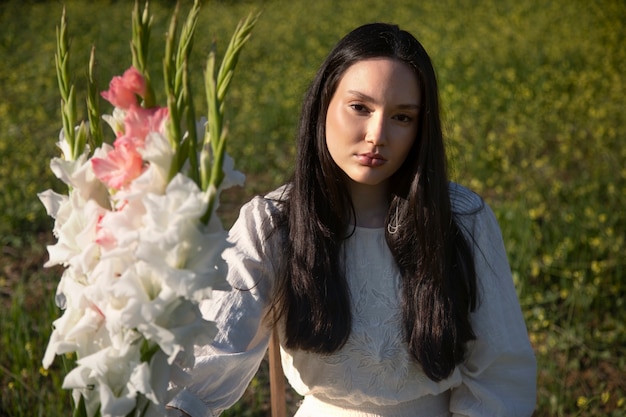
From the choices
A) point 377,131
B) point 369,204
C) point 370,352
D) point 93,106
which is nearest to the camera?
point 93,106

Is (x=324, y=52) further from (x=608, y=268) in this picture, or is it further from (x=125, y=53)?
(x=608, y=268)

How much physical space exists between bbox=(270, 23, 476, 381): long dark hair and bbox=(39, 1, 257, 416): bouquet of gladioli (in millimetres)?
652

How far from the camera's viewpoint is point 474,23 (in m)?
10.0

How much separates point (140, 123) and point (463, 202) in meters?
1.08

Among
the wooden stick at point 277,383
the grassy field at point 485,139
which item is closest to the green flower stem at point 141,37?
the wooden stick at point 277,383

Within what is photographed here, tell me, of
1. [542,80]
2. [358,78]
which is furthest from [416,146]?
[542,80]

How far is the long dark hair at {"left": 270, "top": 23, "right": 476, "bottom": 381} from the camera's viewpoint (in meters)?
1.89

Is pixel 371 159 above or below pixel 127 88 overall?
below

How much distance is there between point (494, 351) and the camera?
199 cm

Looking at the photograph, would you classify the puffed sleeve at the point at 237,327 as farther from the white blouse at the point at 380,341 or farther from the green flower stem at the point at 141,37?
the green flower stem at the point at 141,37

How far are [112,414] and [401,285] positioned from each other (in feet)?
2.96

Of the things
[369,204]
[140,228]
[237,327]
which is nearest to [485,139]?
[369,204]

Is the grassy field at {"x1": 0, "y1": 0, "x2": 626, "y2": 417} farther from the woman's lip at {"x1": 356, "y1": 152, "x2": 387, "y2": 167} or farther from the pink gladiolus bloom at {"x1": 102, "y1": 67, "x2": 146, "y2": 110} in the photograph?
the pink gladiolus bloom at {"x1": 102, "y1": 67, "x2": 146, "y2": 110}

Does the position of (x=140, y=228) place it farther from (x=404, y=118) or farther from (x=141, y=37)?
(x=404, y=118)
